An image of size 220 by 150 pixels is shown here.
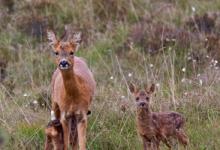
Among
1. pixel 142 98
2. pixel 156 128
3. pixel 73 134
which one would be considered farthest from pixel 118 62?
pixel 142 98

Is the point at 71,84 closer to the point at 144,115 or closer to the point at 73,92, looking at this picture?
the point at 73,92

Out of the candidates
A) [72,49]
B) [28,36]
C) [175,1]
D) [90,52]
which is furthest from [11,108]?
[175,1]

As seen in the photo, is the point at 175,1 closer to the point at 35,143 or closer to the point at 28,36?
the point at 28,36

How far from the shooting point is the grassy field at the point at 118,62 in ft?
34.6

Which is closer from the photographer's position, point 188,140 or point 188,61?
point 188,140

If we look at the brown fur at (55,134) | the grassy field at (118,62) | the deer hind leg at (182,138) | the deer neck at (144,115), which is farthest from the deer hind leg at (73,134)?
the deer hind leg at (182,138)

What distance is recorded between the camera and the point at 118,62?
1432 cm

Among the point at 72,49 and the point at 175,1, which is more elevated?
the point at 175,1

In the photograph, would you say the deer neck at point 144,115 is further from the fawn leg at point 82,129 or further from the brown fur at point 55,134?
the brown fur at point 55,134

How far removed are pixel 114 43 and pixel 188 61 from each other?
1725 mm

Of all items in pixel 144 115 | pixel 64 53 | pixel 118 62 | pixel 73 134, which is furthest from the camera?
pixel 118 62

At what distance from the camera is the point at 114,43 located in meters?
15.6

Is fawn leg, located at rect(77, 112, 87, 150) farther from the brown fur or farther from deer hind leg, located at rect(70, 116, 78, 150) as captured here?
the brown fur

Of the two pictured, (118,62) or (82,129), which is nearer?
(82,129)
